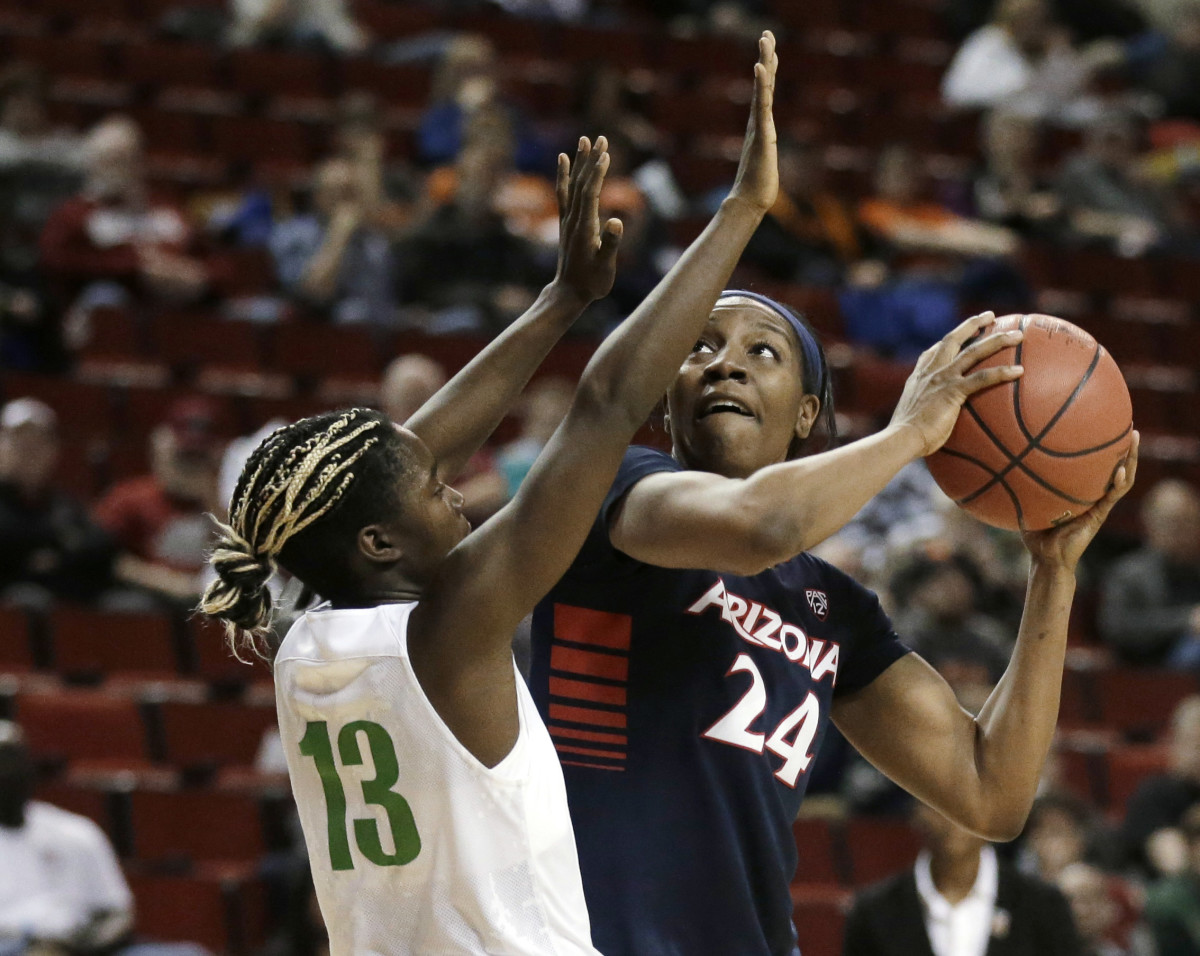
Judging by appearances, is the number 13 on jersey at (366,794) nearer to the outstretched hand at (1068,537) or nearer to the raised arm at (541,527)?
the raised arm at (541,527)

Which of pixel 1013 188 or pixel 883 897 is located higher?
pixel 1013 188

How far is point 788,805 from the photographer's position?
262cm

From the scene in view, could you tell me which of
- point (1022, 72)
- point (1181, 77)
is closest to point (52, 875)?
point (1022, 72)

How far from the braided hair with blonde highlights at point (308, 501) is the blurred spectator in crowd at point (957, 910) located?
3.16 meters

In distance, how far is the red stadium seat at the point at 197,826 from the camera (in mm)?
6137

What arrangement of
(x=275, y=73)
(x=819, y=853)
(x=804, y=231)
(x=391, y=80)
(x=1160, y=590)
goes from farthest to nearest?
(x=391, y=80) → (x=275, y=73) → (x=804, y=231) → (x=1160, y=590) → (x=819, y=853)

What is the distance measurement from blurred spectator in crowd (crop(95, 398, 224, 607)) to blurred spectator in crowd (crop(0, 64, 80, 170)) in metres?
2.06

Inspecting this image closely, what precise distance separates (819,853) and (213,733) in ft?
7.02

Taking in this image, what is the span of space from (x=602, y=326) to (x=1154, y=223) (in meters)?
3.94

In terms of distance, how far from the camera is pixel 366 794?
229cm

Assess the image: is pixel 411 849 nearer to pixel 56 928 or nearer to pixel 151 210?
pixel 56 928

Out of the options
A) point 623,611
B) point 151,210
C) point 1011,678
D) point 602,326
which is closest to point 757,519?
point 623,611

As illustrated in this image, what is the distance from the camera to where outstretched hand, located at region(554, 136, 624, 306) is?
8.32 feet

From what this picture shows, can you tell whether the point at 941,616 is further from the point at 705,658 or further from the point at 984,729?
the point at 705,658
